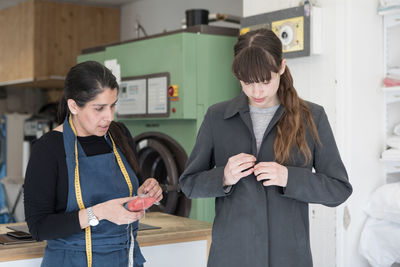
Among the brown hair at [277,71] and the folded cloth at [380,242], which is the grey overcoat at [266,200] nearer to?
the brown hair at [277,71]

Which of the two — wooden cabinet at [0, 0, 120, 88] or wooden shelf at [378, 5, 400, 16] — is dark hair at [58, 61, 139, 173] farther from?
wooden cabinet at [0, 0, 120, 88]

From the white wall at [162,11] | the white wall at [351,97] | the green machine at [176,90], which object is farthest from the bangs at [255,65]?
the white wall at [162,11]

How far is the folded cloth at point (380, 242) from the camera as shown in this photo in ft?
9.40

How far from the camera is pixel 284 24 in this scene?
3090 mm

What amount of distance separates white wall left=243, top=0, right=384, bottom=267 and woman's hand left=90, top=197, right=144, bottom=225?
1.46m

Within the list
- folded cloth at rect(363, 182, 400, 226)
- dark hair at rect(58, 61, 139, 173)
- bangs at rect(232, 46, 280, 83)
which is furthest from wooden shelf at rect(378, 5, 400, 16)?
dark hair at rect(58, 61, 139, 173)

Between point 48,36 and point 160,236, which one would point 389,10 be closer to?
point 160,236

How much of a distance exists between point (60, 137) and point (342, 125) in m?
1.58

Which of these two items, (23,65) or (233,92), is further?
(23,65)

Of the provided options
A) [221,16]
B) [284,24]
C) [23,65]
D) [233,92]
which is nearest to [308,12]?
[284,24]

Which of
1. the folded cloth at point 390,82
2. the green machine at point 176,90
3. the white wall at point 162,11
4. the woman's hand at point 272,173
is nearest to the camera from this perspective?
the woman's hand at point 272,173

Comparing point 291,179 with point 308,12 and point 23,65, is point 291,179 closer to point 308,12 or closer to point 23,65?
point 308,12

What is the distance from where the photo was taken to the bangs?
5.16 ft

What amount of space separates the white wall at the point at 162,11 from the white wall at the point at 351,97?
85.0 inches
